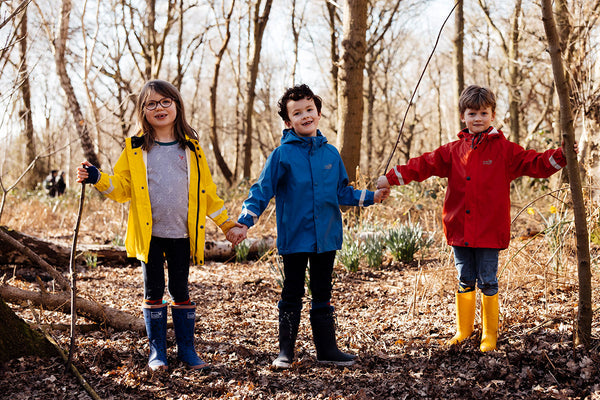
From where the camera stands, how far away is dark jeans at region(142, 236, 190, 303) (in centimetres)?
265

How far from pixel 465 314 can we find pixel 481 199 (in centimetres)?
69

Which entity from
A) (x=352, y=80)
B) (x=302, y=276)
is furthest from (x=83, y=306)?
(x=352, y=80)

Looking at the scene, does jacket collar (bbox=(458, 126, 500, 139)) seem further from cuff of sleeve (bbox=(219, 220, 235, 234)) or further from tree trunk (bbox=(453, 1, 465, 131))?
tree trunk (bbox=(453, 1, 465, 131))

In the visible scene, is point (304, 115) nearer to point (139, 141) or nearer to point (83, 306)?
point (139, 141)

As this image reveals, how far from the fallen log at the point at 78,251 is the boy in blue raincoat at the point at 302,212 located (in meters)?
2.27

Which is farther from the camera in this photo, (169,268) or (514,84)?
(514,84)

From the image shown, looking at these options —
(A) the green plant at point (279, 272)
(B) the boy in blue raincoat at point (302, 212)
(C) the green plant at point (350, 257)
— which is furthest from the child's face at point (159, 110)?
(C) the green plant at point (350, 257)

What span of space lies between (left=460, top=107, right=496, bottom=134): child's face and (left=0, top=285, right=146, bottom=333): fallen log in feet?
7.81

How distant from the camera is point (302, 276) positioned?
2734 millimetres

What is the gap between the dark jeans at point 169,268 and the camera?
2.65 metres

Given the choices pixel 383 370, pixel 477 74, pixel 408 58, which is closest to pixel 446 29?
pixel 408 58

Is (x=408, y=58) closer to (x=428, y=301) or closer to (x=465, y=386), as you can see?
(x=428, y=301)

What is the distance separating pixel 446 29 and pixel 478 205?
1750cm

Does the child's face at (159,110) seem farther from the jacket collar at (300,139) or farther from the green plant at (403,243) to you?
the green plant at (403,243)
